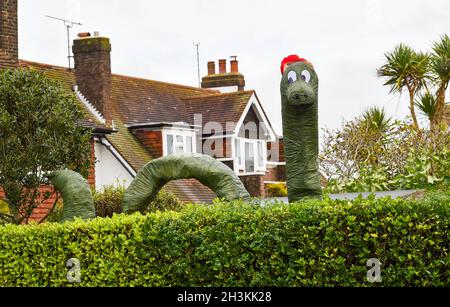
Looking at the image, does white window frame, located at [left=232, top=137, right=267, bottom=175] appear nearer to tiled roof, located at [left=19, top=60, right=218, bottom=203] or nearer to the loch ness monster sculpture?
tiled roof, located at [left=19, top=60, right=218, bottom=203]

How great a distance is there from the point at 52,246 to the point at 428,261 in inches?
222

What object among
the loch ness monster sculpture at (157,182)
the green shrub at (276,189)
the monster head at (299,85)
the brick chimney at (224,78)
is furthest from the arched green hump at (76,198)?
the brick chimney at (224,78)

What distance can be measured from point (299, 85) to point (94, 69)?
19.2m

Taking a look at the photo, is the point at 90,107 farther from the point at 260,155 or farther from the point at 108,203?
the point at 108,203

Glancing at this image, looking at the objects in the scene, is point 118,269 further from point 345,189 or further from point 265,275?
point 345,189

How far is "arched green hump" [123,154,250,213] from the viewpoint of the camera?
47.9 ft

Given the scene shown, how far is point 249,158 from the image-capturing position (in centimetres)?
3797

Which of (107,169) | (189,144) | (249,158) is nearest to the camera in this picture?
(107,169)

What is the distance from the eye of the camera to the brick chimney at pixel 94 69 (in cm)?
3117

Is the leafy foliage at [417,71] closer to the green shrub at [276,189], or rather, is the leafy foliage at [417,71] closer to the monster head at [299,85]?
the green shrub at [276,189]

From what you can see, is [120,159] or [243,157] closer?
[120,159]

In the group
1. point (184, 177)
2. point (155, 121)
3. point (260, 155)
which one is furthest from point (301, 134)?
point (260, 155)

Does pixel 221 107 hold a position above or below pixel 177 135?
above

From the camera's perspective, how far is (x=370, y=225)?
11.0 m
